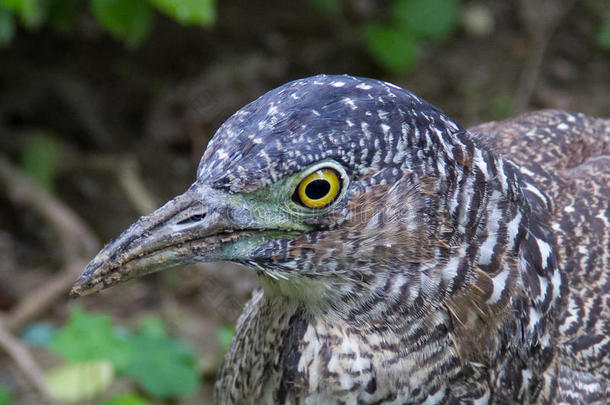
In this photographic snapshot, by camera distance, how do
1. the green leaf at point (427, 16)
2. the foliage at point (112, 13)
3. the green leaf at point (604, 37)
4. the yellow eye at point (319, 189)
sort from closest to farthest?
the yellow eye at point (319, 189) < the foliage at point (112, 13) < the green leaf at point (427, 16) < the green leaf at point (604, 37)

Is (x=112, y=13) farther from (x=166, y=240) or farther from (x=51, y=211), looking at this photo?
(x=166, y=240)

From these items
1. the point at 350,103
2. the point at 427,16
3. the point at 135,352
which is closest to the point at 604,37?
the point at 427,16

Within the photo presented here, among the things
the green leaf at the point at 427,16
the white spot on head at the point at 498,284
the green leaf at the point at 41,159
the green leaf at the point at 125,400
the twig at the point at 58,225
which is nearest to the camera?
the white spot on head at the point at 498,284

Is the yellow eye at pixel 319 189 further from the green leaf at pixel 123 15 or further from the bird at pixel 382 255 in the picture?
the green leaf at pixel 123 15

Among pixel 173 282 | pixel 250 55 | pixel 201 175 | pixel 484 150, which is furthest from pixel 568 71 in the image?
pixel 201 175

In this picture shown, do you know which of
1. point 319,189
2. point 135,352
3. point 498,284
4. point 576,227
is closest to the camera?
point 319,189

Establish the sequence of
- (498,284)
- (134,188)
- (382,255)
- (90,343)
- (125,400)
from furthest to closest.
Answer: (134,188) < (125,400) < (90,343) < (498,284) < (382,255)

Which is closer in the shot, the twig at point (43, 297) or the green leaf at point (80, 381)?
the green leaf at point (80, 381)

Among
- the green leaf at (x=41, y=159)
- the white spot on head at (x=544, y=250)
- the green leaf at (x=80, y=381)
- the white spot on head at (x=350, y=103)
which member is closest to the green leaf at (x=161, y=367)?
the green leaf at (x=80, y=381)
